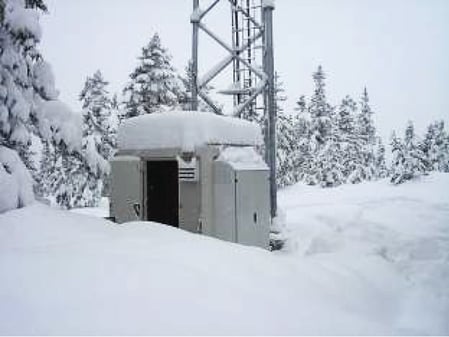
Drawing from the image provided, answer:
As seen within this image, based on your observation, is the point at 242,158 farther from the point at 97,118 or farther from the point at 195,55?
the point at 97,118

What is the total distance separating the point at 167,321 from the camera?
374 cm

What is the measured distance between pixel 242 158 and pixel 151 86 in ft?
63.3

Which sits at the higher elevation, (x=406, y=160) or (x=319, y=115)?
(x=319, y=115)

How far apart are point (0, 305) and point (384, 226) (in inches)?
571

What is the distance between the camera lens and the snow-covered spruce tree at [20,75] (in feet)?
27.0

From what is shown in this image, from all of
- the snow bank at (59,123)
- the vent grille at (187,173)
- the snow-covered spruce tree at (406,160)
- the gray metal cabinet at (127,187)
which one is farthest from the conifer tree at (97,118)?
the vent grille at (187,173)

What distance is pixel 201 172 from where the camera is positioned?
29.6ft

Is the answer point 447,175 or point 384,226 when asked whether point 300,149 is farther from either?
point 384,226

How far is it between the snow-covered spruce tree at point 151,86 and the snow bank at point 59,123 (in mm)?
18660

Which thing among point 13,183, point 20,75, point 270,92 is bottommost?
point 13,183

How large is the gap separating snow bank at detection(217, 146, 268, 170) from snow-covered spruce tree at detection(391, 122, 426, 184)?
84.2 feet

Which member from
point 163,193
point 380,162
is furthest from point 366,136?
point 163,193

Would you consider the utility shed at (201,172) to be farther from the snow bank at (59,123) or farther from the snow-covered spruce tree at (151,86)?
the snow-covered spruce tree at (151,86)

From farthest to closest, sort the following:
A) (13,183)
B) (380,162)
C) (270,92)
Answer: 1. (380,162)
2. (270,92)
3. (13,183)
